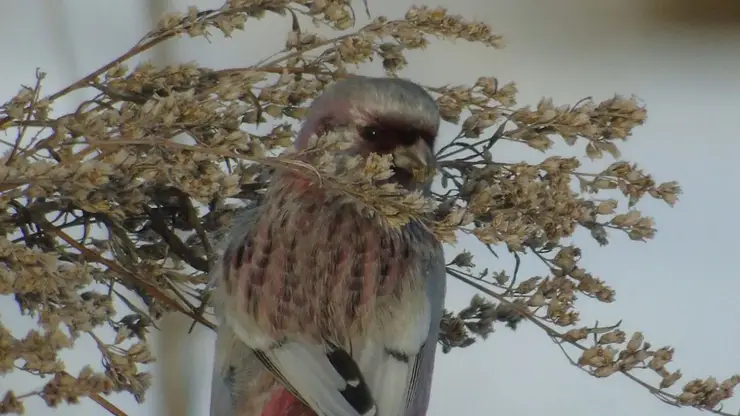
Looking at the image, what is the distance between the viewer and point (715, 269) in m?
0.86

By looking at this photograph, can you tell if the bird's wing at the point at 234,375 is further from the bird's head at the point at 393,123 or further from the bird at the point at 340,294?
the bird's head at the point at 393,123

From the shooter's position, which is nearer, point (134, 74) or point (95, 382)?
point (95, 382)

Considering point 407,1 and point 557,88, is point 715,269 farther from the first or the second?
point 407,1

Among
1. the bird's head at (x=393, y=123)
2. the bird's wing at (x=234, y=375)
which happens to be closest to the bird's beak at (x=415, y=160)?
the bird's head at (x=393, y=123)

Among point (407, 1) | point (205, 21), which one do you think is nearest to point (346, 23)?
point (205, 21)

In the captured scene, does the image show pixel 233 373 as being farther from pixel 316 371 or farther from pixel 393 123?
pixel 393 123

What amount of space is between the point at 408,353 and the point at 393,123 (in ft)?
0.40

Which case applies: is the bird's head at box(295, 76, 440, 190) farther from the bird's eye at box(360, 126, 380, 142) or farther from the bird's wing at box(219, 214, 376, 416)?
the bird's wing at box(219, 214, 376, 416)

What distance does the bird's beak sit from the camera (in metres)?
0.40

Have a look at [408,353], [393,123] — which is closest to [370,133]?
[393,123]

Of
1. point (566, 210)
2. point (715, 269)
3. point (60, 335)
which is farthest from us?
point (715, 269)

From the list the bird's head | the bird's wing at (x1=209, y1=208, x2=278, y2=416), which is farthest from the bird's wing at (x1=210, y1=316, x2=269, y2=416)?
the bird's head

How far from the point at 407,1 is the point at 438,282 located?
1.75 feet

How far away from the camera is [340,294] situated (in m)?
0.38
